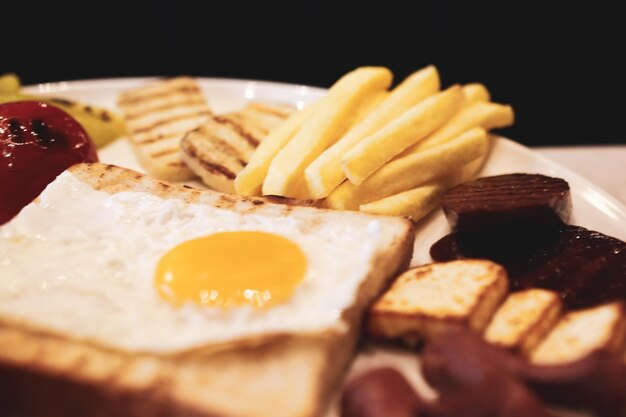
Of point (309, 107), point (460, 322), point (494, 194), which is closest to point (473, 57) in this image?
point (309, 107)

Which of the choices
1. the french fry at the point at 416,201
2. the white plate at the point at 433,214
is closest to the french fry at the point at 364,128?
the french fry at the point at 416,201

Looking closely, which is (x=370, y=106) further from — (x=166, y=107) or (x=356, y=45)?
(x=356, y=45)

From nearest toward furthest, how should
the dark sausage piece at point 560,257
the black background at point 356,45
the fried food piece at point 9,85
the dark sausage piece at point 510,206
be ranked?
the dark sausage piece at point 560,257 → the dark sausage piece at point 510,206 → the fried food piece at point 9,85 → the black background at point 356,45

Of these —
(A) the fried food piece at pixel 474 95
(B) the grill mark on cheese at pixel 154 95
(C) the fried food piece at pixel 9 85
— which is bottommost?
(B) the grill mark on cheese at pixel 154 95

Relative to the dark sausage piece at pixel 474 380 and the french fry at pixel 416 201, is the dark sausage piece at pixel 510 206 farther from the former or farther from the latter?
the dark sausage piece at pixel 474 380

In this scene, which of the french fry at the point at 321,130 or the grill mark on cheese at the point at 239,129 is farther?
the grill mark on cheese at the point at 239,129
